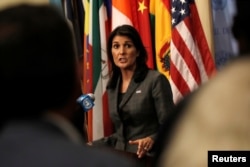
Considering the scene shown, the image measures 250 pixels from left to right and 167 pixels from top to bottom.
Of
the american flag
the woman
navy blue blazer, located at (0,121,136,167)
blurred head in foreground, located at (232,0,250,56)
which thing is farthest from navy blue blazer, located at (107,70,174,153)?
navy blue blazer, located at (0,121,136,167)

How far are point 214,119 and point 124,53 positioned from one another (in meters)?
2.49

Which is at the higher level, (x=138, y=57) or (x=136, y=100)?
(x=138, y=57)

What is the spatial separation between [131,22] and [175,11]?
13.8 inches

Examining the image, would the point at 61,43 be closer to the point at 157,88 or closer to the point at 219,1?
the point at 157,88

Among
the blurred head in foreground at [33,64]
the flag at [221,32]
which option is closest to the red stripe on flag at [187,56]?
the flag at [221,32]

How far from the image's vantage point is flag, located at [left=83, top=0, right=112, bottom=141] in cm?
436

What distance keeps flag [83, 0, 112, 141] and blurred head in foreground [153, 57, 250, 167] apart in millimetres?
3164

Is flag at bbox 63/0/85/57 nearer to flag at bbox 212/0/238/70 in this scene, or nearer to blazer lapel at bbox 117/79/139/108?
flag at bbox 212/0/238/70

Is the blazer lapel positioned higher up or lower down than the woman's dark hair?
lower down

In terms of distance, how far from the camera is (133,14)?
4.50m

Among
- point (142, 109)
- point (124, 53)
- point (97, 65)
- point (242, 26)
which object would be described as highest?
point (242, 26)

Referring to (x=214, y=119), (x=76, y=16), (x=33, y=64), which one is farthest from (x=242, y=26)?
(x=76, y=16)

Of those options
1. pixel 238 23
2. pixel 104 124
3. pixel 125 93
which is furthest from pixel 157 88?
pixel 238 23

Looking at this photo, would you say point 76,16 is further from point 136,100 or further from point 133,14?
point 136,100
